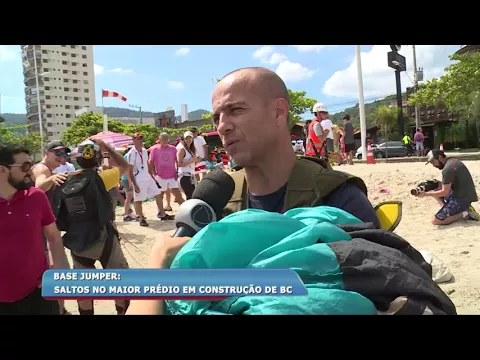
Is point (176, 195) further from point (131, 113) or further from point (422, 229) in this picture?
point (422, 229)

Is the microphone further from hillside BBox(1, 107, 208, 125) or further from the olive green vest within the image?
hillside BBox(1, 107, 208, 125)

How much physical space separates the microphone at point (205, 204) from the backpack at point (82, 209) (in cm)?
110

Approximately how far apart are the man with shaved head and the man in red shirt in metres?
0.97

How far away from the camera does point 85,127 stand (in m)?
1.70

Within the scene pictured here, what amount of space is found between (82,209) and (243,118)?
138cm

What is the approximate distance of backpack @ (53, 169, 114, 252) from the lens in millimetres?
2096

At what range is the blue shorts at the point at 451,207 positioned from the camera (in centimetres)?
408

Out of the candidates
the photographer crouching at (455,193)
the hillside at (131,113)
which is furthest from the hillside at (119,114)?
the photographer crouching at (455,193)

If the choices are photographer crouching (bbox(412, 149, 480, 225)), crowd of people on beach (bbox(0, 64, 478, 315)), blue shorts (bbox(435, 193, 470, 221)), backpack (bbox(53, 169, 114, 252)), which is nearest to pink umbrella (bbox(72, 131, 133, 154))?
crowd of people on beach (bbox(0, 64, 478, 315))

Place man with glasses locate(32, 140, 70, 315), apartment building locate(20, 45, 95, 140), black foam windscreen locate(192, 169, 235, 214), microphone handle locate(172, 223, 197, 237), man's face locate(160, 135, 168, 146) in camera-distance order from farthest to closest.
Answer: man's face locate(160, 135, 168, 146) < man with glasses locate(32, 140, 70, 315) < apartment building locate(20, 45, 95, 140) < black foam windscreen locate(192, 169, 235, 214) < microphone handle locate(172, 223, 197, 237)

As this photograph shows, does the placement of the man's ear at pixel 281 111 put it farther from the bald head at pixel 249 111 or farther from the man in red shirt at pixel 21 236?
the man in red shirt at pixel 21 236
